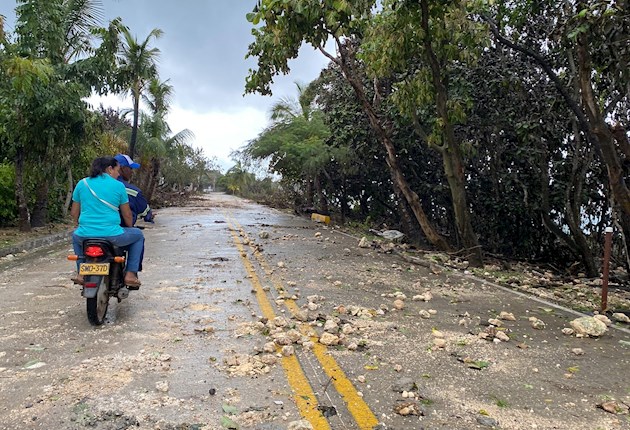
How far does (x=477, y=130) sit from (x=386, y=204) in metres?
7.97

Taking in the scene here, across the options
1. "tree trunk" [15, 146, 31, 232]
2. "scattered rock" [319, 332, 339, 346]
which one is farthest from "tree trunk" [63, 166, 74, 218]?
"scattered rock" [319, 332, 339, 346]

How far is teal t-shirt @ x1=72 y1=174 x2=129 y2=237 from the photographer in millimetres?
5613

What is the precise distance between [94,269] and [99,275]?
0.08 meters

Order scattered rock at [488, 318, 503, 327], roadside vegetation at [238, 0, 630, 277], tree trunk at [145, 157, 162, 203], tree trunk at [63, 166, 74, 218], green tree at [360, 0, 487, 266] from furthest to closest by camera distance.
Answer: tree trunk at [145, 157, 162, 203] < tree trunk at [63, 166, 74, 218] < green tree at [360, 0, 487, 266] < roadside vegetation at [238, 0, 630, 277] < scattered rock at [488, 318, 503, 327]

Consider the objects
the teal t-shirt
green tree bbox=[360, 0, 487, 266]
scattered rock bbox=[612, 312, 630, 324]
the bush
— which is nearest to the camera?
the teal t-shirt

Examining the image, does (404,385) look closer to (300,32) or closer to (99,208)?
(99,208)

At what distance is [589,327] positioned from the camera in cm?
566

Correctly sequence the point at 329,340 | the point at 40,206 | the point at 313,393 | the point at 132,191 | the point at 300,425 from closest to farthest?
the point at 300,425 < the point at 313,393 < the point at 329,340 < the point at 132,191 < the point at 40,206

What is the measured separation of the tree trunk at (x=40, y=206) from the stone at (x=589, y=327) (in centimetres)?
1454

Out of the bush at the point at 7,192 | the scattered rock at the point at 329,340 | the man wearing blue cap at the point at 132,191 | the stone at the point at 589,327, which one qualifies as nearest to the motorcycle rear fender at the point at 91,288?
the man wearing blue cap at the point at 132,191

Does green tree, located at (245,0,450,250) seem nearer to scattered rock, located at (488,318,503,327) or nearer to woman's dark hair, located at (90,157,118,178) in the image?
woman's dark hair, located at (90,157,118,178)

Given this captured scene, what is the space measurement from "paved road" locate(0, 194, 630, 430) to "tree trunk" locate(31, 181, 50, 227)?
8.17 metres

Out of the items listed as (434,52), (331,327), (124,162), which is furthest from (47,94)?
(331,327)

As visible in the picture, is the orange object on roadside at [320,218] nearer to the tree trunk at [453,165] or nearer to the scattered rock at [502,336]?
the tree trunk at [453,165]
